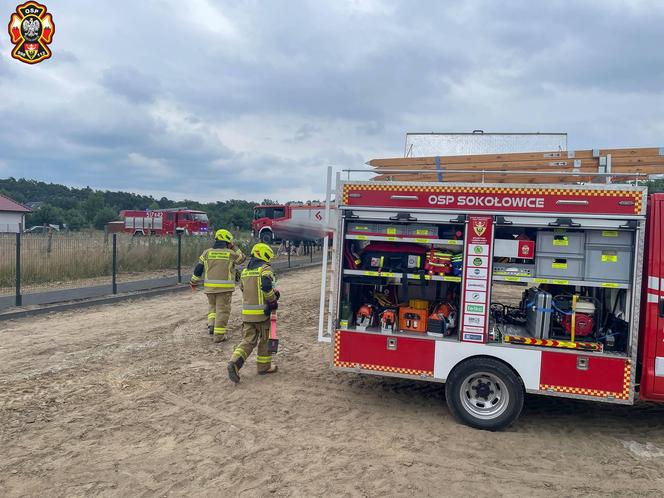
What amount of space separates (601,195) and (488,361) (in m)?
1.94

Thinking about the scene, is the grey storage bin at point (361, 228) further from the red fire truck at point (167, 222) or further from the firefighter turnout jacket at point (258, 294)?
the red fire truck at point (167, 222)

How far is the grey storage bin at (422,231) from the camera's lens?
5.52 m

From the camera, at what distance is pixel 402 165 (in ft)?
21.3

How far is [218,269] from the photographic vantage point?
9.02 meters

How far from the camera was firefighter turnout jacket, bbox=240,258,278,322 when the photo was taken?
22.2 feet

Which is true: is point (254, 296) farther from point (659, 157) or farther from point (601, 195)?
point (659, 157)

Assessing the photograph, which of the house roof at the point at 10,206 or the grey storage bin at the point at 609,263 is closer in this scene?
the grey storage bin at the point at 609,263

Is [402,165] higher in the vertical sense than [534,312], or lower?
higher

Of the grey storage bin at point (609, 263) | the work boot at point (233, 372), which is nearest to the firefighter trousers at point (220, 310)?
the work boot at point (233, 372)

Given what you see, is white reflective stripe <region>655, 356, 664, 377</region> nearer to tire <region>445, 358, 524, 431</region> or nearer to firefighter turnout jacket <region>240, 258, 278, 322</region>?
tire <region>445, 358, 524, 431</region>

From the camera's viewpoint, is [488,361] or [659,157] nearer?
[488,361]

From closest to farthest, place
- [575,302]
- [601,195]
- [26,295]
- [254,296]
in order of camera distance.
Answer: [601,195]
[575,302]
[254,296]
[26,295]

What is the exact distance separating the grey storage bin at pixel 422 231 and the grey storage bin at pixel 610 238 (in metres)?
1.50

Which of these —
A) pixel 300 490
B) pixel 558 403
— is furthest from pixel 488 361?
pixel 300 490
